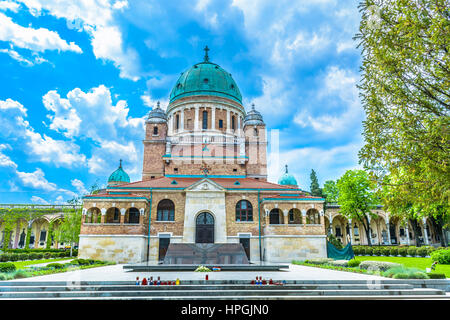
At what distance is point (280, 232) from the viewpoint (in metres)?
29.4

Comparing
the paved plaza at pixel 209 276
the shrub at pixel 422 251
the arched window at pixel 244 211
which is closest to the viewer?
the paved plaza at pixel 209 276

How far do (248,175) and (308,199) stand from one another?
10665 mm

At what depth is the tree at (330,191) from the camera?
54194mm

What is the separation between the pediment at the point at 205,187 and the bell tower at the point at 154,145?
9.49 m

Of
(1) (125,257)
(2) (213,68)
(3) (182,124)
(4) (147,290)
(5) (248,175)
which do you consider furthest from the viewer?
(2) (213,68)

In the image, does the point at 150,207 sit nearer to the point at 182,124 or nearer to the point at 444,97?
the point at 182,124

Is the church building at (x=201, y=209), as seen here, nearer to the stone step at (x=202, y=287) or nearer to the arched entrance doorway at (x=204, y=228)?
the arched entrance doorway at (x=204, y=228)

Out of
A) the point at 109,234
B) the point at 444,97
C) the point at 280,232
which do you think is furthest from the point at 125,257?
the point at 444,97

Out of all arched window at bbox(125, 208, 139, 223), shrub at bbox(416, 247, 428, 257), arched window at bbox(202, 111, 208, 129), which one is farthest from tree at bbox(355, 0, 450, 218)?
arched window at bbox(202, 111, 208, 129)

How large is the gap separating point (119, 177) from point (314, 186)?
115 feet

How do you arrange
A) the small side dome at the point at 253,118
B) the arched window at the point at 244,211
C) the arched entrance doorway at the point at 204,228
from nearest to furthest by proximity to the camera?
the arched entrance doorway at the point at 204,228
the arched window at the point at 244,211
the small side dome at the point at 253,118

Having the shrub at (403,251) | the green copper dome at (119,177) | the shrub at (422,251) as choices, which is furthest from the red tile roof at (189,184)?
the shrub at (422,251)

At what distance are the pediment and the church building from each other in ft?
0.07

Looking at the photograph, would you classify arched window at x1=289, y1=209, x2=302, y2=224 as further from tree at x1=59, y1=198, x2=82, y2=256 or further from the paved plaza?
tree at x1=59, y1=198, x2=82, y2=256
